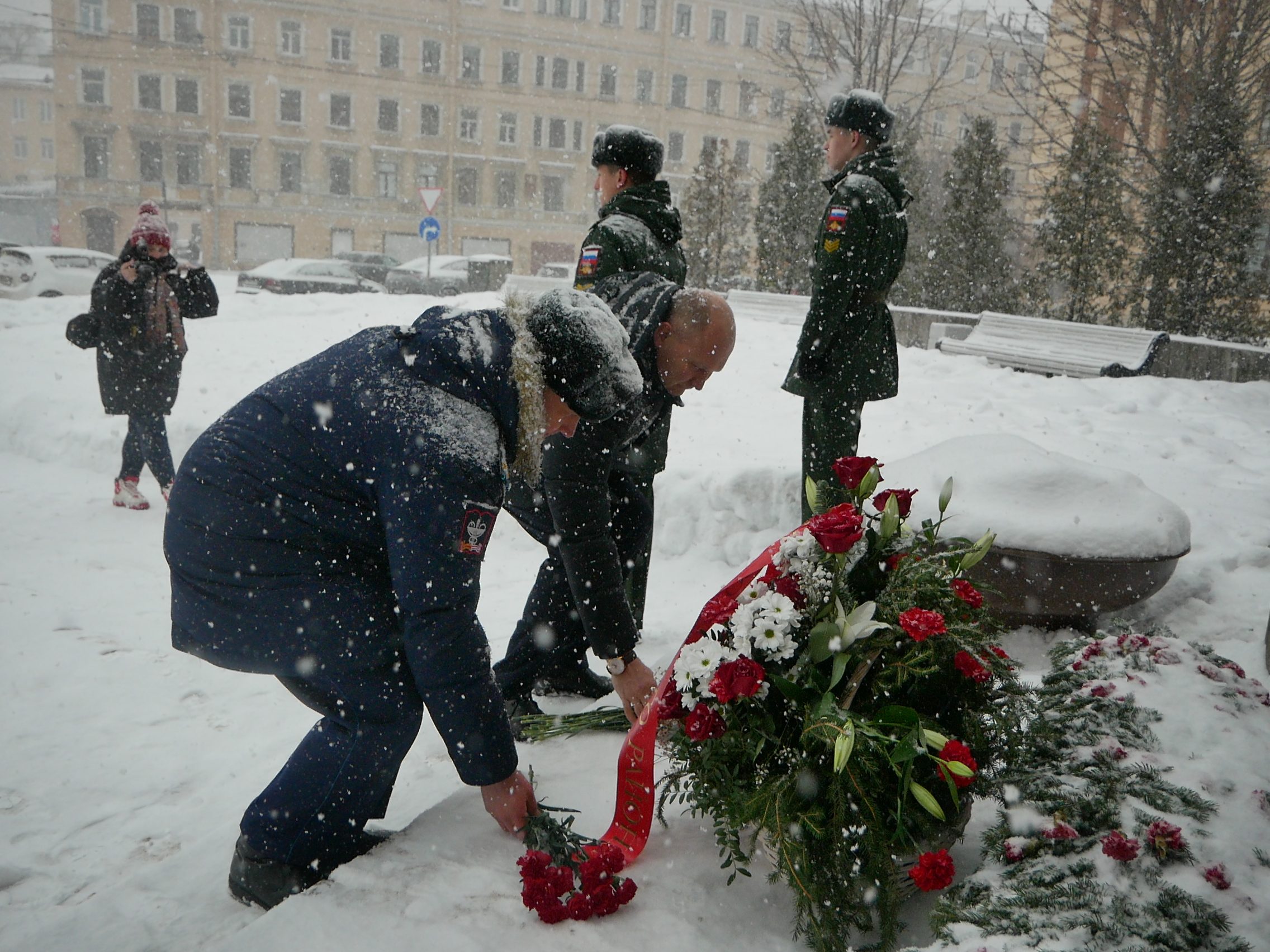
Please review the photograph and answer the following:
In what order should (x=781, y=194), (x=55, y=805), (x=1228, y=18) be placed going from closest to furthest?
(x=55, y=805) → (x=1228, y=18) → (x=781, y=194)

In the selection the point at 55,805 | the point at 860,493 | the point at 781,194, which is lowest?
the point at 55,805

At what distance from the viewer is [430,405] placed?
1907 millimetres

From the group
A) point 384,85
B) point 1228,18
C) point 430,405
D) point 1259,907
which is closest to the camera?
point 1259,907

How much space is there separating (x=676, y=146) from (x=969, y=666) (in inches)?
1594

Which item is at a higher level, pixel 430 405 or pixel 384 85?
pixel 384 85

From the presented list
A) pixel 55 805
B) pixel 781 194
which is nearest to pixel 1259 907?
pixel 55 805

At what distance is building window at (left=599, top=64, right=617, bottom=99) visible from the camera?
128 feet

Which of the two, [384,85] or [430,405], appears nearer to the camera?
[430,405]

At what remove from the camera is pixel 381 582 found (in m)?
2.22

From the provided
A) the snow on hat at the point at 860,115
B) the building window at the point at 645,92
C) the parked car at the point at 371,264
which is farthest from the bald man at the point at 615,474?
the building window at the point at 645,92

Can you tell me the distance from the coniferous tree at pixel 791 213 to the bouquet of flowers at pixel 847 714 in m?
13.2

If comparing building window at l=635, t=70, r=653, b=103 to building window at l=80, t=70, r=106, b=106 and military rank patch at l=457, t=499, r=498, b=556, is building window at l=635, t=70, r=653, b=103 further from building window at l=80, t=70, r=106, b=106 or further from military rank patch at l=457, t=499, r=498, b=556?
military rank patch at l=457, t=499, r=498, b=556

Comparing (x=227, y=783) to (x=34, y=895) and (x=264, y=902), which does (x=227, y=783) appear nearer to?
(x=34, y=895)

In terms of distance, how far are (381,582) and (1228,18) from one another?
42.9 ft
